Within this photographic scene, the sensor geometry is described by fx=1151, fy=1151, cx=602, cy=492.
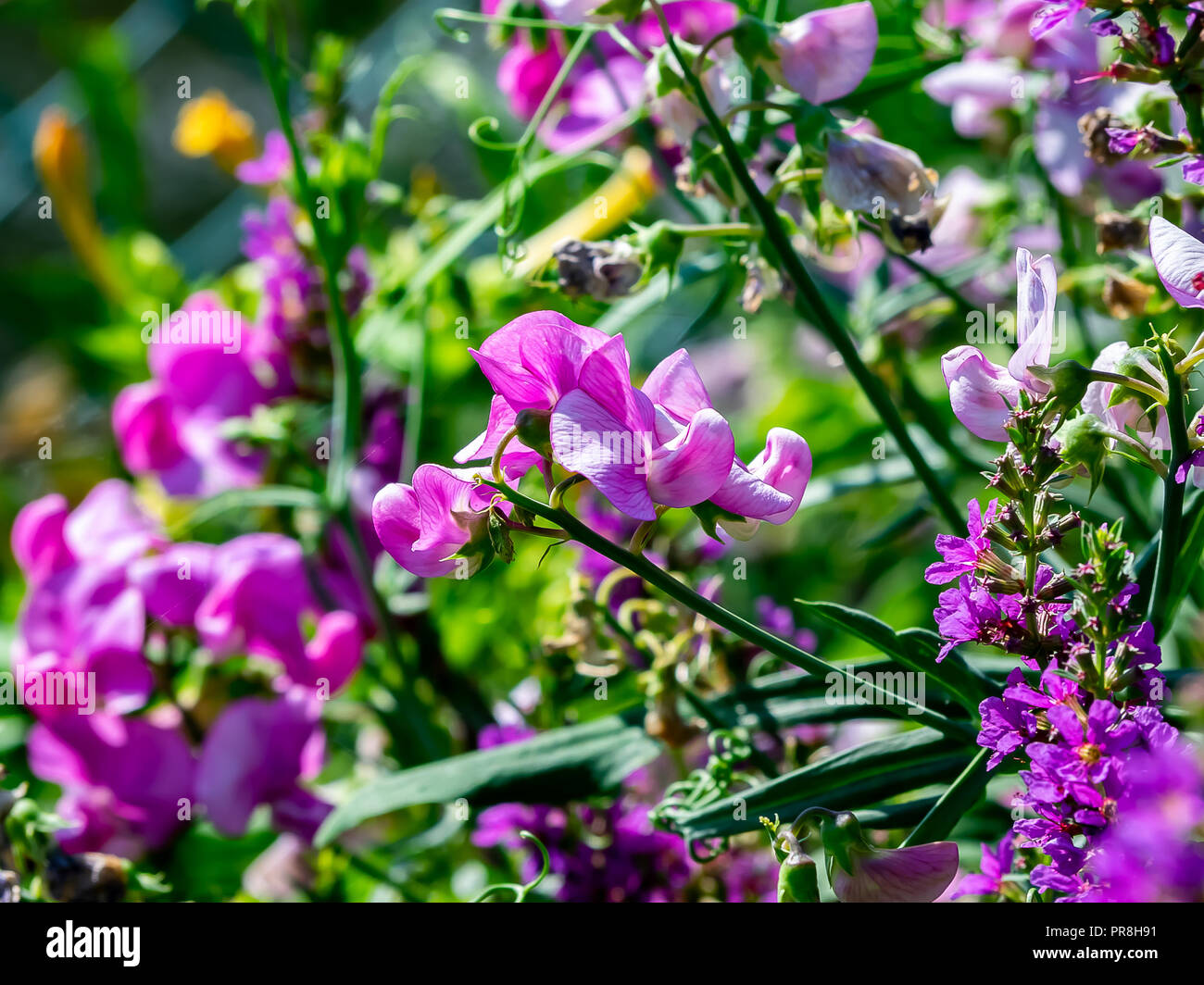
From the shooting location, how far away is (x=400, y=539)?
0.33 m

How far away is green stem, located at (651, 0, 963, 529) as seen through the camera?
39 centimetres

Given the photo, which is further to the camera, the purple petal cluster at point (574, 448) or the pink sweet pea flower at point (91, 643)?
the pink sweet pea flower at point (91, 643)

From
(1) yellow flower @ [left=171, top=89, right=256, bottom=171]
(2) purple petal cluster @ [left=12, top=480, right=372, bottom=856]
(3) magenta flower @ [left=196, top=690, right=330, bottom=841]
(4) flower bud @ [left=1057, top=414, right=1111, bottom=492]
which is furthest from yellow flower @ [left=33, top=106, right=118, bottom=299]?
(4) flower bud @ [left=1057, top=414, right=1111, bottom=492]

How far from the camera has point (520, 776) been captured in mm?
Answer: 439

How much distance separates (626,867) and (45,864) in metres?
0.24

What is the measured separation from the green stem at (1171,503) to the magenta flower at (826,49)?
18 centimetres

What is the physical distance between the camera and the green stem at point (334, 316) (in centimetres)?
53

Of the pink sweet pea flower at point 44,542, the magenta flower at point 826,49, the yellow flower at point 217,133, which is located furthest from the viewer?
the yellow flower at point 217,133

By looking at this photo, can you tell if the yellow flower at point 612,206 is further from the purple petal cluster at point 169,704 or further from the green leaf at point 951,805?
the green leaf at point 951,805

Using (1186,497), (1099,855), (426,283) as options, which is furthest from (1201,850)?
(426,283)

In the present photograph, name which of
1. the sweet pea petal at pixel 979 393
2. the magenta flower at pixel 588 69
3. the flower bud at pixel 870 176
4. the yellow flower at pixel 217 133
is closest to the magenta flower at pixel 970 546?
the sweet pea petal at pixel 979 393

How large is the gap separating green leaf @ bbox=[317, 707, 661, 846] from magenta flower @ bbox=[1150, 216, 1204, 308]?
0.26 metres

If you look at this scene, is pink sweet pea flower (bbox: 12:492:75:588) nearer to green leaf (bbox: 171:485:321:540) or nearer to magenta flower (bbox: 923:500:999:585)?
green leaf (bbox: 171:485:321:540)

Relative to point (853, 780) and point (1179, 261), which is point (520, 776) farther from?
point (1179, 261)
